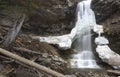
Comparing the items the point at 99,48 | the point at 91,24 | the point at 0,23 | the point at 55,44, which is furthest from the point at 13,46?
the point at 91,24

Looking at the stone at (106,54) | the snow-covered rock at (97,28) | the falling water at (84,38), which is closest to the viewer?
the stone at (106,54)

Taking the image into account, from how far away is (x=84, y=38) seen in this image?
1251 cm

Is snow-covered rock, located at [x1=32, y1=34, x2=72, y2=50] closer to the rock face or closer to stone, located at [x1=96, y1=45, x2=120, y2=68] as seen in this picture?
stone, located at [x1=96, y1=45, x2=120, y2=68]

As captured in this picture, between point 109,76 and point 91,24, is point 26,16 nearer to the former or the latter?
point 91,24

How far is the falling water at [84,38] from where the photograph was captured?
11071 mm

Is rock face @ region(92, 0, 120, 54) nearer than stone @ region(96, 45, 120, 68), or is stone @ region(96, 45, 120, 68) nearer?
stone @ region(96, 45, 120, 68)

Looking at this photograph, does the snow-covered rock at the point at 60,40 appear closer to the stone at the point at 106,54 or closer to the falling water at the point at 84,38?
the falling water at the point at 84,38

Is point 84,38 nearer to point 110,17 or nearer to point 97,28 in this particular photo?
point 97,28

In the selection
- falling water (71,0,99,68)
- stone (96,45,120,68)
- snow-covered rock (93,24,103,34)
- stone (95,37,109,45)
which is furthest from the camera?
snow-covered rock (93,24,103,34)

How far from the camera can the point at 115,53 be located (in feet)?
36.5

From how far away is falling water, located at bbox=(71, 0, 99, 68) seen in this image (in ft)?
36.3

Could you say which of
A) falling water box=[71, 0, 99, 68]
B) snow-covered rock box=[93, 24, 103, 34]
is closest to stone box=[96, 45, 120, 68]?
falling water box=[71, 0, 99, 68]

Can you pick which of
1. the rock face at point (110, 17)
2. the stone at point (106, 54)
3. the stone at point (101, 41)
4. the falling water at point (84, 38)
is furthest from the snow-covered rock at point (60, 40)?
the rock face at point (110, 17)

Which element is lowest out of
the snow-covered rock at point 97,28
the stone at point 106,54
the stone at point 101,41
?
the stone at point 106,54
